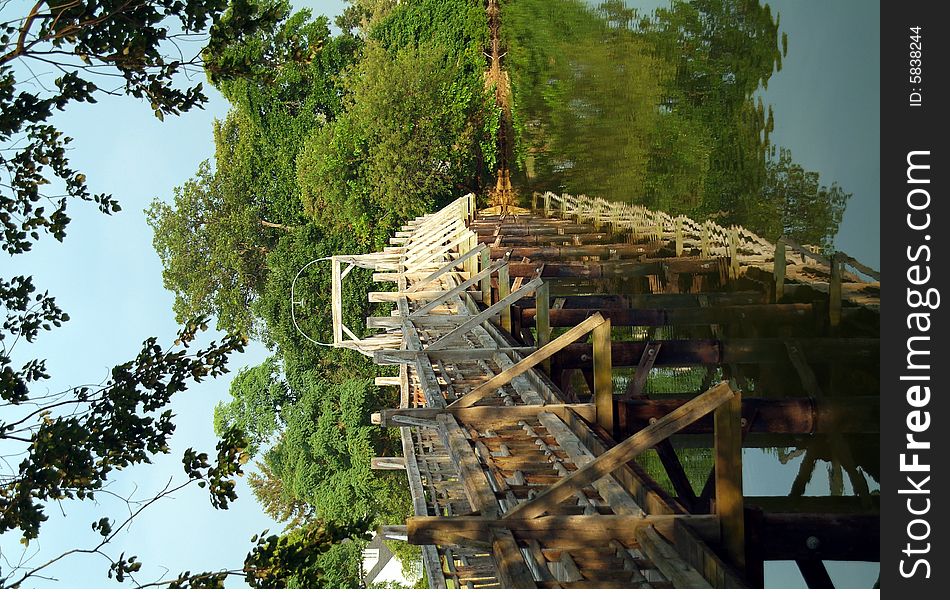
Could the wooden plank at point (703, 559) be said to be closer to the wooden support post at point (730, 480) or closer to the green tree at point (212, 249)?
the wooden support post at point (730, 480)

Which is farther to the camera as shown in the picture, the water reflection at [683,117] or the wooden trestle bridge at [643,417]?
the water reflection at [683,117]

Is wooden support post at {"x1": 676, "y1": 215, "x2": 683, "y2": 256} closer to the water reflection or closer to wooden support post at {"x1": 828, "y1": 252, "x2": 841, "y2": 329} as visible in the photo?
the water reflection

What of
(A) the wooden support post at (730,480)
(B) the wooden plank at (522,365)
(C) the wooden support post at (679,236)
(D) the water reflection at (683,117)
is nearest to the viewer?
(A) the wooden support post at (730,480)

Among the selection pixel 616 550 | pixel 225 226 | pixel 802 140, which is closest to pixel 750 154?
pixel 802 140

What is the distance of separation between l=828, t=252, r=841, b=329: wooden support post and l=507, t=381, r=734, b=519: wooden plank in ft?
8.68

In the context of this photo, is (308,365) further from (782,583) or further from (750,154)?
(782,583)

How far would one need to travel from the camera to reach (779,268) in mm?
7074

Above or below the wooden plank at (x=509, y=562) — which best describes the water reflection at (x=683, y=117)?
above

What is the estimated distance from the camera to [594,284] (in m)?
15.8

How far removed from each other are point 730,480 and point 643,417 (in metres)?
1.69

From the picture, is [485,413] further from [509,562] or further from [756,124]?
[756,124]

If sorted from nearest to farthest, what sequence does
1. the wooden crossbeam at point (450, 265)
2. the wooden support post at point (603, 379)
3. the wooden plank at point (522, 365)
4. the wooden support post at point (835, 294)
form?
the wooden support post at point (603, 379), the wooden plank at point (522, 365), the wooden support post at point (835, 294), the wooden crossbeam at point (450, 265)

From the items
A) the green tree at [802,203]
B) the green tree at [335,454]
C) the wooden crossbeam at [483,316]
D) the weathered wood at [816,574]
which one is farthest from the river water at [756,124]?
the green tree at [335,454]

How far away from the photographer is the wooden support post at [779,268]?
22.9 feet
